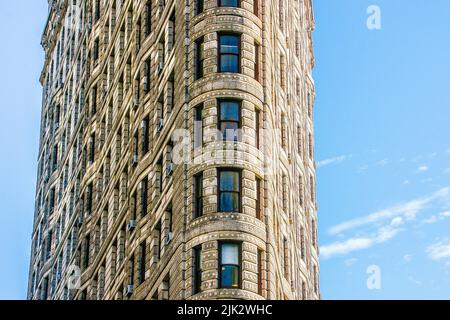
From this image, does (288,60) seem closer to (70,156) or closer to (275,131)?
(275,131)

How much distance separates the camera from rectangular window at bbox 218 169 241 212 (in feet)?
202

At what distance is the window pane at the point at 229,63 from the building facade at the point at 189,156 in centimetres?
7

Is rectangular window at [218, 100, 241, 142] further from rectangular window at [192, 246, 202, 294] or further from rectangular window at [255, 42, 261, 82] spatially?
rectangular window at [192, 246, 202, 294]

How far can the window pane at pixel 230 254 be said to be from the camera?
198ft

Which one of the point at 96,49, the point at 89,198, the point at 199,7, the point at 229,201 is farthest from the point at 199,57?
the point at 96,49

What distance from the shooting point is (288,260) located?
73312 millimetres

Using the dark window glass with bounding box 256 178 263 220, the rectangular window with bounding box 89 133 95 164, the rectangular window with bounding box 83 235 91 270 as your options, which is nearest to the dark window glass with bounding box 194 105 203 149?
the dark window glass with bounding box 256 178 263 220

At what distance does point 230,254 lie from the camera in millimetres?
60469

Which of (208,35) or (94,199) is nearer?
(208,35)

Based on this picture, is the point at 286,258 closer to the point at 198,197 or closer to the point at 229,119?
the point at 198,197

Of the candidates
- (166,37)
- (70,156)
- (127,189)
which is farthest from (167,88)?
(70,156)

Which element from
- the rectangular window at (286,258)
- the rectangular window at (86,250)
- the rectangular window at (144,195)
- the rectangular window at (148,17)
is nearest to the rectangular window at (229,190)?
the rectangular window at (144,195)

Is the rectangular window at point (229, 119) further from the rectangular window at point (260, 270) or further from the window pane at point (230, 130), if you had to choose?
the rectangular window at point (260, 270)

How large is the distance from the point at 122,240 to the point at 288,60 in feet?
49.3
